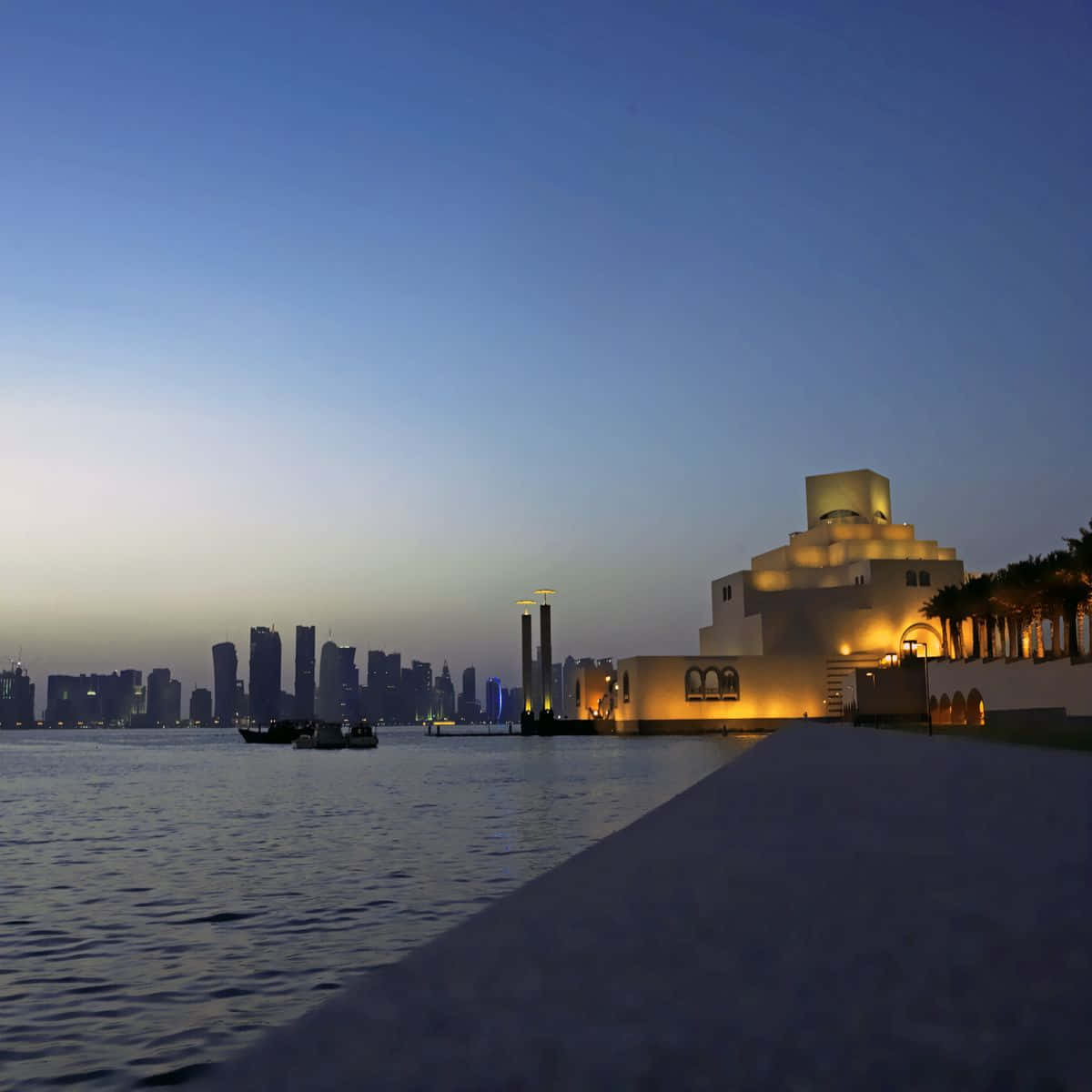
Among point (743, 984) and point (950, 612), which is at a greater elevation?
point (950, 612)

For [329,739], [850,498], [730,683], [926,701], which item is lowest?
[329,739]

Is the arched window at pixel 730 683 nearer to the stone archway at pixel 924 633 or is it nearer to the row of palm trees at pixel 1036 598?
the stone archway at pixel 924 633

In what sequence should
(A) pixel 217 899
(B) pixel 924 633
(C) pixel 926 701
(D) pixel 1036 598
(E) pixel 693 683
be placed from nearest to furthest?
(A) pixel 217 899 → (D) pixel 1036 598 → (C) pixel 926 701 → (B) pixel 924 633 → (E) pixel 693 683

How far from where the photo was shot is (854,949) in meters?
4.81

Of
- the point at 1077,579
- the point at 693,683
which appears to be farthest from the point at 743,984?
the point at 693,683

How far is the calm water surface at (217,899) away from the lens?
780 centimetres

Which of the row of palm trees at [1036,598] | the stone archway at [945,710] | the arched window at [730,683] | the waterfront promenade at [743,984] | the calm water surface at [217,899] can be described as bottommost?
the calm water surface at [217,899]

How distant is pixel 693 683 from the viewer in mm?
125625

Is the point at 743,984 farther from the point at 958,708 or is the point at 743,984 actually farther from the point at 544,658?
the point at 544,658

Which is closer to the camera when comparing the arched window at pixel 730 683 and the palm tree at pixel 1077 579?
the palm tree at pixel 1077 579

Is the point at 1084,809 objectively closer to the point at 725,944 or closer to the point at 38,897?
the point at 725,944

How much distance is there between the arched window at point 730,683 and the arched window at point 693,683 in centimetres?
254

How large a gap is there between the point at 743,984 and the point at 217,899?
1163cm

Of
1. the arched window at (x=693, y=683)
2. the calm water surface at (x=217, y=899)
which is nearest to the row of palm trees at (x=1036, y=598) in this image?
the calm water surface at (x=217, y=899)
